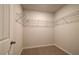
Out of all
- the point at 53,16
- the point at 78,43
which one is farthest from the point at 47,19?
the point at 78,43

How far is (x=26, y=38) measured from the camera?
3943mm

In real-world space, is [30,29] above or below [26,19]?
below

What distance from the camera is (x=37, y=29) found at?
14.0 feet

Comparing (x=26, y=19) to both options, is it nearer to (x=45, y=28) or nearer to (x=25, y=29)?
(x=25, y=29)

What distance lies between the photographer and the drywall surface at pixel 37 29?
13.1ft

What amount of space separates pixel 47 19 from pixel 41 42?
1.20m

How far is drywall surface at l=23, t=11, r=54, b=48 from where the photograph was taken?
13.1 feet
